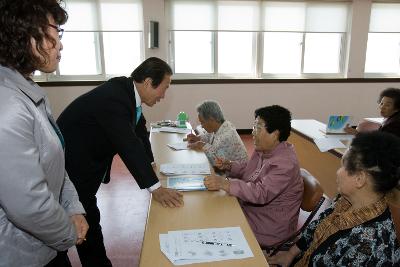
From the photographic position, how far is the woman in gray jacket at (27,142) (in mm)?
786

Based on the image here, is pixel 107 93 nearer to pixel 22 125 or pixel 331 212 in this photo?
pixel 22 125

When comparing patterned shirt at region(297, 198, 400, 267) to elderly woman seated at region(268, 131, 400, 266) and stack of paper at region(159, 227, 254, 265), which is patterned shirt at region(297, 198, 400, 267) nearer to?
elderly woman seated at region(268, 131, 400, 266)

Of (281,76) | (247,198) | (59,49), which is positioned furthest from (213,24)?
(59,49)

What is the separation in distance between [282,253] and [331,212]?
33 cm

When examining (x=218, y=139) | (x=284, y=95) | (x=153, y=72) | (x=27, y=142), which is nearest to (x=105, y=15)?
(x=284, y=95)

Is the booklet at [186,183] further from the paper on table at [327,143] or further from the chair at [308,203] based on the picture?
the paper on table at [327,143]

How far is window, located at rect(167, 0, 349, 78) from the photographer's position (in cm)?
544

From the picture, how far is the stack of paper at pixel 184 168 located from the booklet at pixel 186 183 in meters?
0.08

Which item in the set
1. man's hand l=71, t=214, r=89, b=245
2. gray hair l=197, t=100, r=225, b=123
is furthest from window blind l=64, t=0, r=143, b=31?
man's hand l=71, t=214, r=89, b=245

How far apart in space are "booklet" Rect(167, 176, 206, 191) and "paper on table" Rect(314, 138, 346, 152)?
143cm

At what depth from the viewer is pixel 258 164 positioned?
6.81 feet

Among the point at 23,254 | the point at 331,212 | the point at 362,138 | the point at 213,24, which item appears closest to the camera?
the point at 23,254

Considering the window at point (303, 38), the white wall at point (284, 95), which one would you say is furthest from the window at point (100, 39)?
the window at point (303, 38)

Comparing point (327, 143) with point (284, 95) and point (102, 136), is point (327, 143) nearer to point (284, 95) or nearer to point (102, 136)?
point (102, 136)
